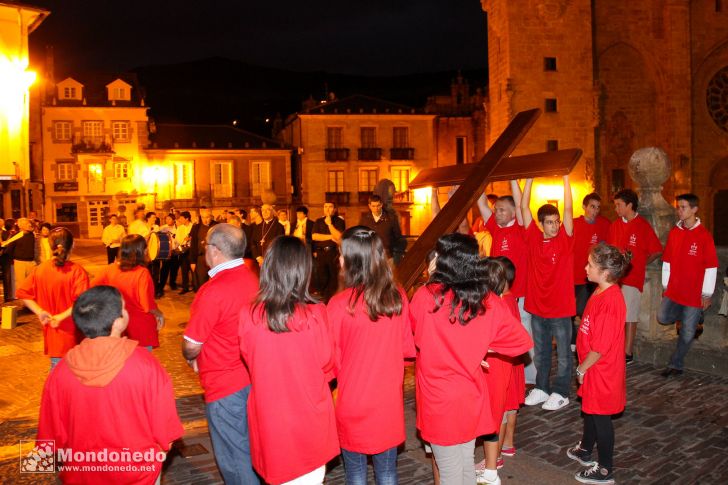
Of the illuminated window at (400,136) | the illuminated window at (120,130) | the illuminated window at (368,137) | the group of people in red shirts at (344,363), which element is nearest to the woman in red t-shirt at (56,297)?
the group of people in red shirts at (344,363)

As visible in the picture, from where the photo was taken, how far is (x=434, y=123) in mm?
45625

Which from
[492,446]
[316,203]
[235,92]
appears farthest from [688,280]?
[235,92]

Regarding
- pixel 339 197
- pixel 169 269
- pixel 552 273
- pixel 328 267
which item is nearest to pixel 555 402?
pixel 552 273

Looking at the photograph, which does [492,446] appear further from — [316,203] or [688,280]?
[316,203]

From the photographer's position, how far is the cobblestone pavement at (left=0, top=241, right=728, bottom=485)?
4.67 m

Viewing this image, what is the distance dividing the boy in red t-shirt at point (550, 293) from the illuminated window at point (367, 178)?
129 ft

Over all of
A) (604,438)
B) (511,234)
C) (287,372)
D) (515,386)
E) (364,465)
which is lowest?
(604,438)

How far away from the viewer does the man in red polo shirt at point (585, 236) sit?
836 cm

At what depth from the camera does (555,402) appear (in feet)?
20.0

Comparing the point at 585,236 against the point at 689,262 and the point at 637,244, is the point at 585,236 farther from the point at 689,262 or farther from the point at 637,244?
the point at 689,262

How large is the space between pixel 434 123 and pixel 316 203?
34.4 feet

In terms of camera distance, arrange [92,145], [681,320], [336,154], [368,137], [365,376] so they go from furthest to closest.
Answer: [368,137] < [336,154] < [92,145] < [681,320] < [365,376]

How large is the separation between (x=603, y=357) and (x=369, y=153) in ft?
133

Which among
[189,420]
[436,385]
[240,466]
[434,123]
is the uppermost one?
[434,123]
